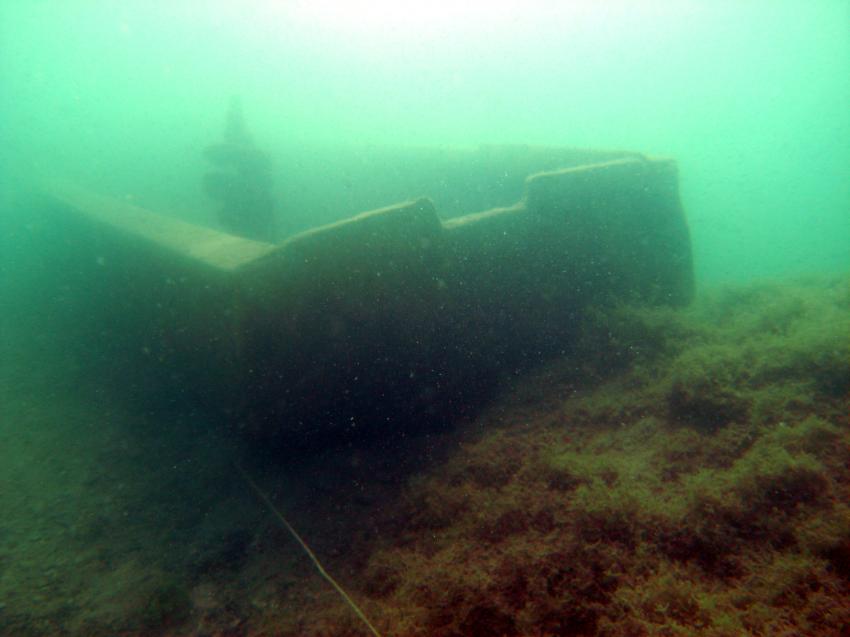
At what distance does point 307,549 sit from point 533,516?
1.92 metres

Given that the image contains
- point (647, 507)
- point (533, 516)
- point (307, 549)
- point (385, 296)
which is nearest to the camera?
point (647, 507)

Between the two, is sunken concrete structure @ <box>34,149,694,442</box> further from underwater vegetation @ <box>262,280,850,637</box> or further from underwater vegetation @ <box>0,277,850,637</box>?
underwater vegetation @ <box>262,280,850,637</box>

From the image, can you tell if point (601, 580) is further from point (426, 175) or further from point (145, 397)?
point (426, 175)

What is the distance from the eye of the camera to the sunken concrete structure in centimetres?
473

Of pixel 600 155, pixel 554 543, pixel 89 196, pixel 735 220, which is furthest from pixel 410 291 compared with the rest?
pixel 735 220

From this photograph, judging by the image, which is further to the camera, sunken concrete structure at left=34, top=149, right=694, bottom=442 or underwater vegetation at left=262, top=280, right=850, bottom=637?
sunken concrete structure at left=34, top=149, right=694, bottom=442

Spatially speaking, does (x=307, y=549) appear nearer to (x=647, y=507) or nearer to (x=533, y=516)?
(x=533, y=516)

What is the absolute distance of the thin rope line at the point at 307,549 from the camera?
3.01 m

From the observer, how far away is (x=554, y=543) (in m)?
3.09

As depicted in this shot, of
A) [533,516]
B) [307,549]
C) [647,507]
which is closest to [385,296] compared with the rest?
[307,549]

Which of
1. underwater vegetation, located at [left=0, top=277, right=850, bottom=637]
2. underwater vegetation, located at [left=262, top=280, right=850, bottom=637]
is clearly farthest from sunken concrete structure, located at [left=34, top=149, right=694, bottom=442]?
underwater vegetation, located at [left=262, top=280, right=850, bottom=637]

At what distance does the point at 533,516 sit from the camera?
3.43m

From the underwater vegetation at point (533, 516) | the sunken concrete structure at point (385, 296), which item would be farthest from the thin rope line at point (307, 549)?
the sunken concrete structure at point (385, 296)

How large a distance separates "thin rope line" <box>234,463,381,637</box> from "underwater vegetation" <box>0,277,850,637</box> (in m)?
0.05
